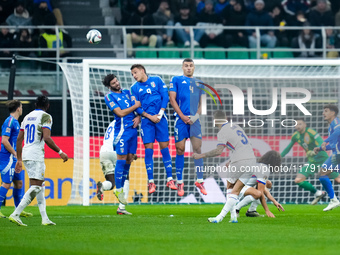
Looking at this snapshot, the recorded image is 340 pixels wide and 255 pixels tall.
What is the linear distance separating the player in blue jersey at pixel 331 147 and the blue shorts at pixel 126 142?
12.9 feet

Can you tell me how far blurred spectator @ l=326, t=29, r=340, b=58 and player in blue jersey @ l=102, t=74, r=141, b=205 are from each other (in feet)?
32.0

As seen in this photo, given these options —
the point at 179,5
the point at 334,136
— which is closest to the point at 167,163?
the point at 334,136

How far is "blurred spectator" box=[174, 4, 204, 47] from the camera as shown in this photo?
64.6 ft

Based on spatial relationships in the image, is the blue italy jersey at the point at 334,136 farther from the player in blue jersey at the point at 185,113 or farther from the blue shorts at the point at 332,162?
the player in blue jersey at the point at 185,113

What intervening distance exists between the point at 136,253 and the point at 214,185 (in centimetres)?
933

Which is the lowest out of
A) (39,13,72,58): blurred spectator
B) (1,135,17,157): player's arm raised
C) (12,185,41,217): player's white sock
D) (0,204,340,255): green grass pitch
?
(0,204,340,255): green grass pitch

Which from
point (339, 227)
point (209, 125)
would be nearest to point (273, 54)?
point (209, 125)

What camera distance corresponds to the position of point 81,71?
51.4ft

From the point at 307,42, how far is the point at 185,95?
8605 mm

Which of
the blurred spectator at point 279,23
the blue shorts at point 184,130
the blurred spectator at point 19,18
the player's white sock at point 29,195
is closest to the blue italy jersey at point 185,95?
the blue shorts at point 184,130

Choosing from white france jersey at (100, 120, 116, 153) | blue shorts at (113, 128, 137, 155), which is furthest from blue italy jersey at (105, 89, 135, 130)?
white france jersey at (100, 120, 116, 153)

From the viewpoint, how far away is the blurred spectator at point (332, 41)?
20.1m

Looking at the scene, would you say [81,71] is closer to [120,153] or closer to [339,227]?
[120,153]

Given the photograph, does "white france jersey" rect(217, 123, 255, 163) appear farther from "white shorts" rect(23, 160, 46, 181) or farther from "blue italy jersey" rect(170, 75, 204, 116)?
"blue italy jersey" rect(170, 75, 204, 116)
